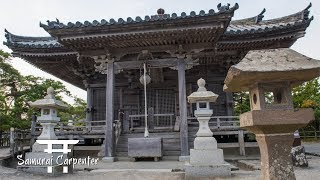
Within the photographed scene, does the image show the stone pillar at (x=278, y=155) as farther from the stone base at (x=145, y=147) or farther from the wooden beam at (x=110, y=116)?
the wooden beam at (x=110, y=116)

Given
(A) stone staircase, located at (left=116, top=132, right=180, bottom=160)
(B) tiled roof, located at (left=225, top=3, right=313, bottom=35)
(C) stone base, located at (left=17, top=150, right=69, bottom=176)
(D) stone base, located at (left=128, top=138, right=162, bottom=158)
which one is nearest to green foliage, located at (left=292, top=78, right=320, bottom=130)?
(B) tiled roof, located at (left=225, top=3, right=313, bottom=35)

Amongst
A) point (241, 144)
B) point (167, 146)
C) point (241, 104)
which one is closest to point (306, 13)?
point (241, 144)

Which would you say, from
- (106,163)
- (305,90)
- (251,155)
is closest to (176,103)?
(251,155)

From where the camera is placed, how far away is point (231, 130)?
12.7 metres

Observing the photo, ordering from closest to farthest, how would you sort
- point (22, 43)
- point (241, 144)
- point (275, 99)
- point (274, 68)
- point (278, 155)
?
1. point (274, 68)
2. point (278, 155)
3. point (275, 99)
4. point (241, 144)
5. point (22, 43)

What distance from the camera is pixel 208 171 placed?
24.3 feet

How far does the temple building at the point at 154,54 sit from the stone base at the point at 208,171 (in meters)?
3.19

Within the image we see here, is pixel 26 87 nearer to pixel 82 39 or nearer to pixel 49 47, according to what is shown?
pixel 49 47

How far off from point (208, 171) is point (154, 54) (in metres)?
6.85

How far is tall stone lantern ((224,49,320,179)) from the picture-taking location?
4.07m

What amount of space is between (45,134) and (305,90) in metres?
32.7

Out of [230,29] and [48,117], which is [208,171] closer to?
[48,117]

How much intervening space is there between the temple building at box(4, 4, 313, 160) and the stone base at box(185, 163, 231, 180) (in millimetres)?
3193

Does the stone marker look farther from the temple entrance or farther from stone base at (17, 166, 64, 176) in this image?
the temple entrance
